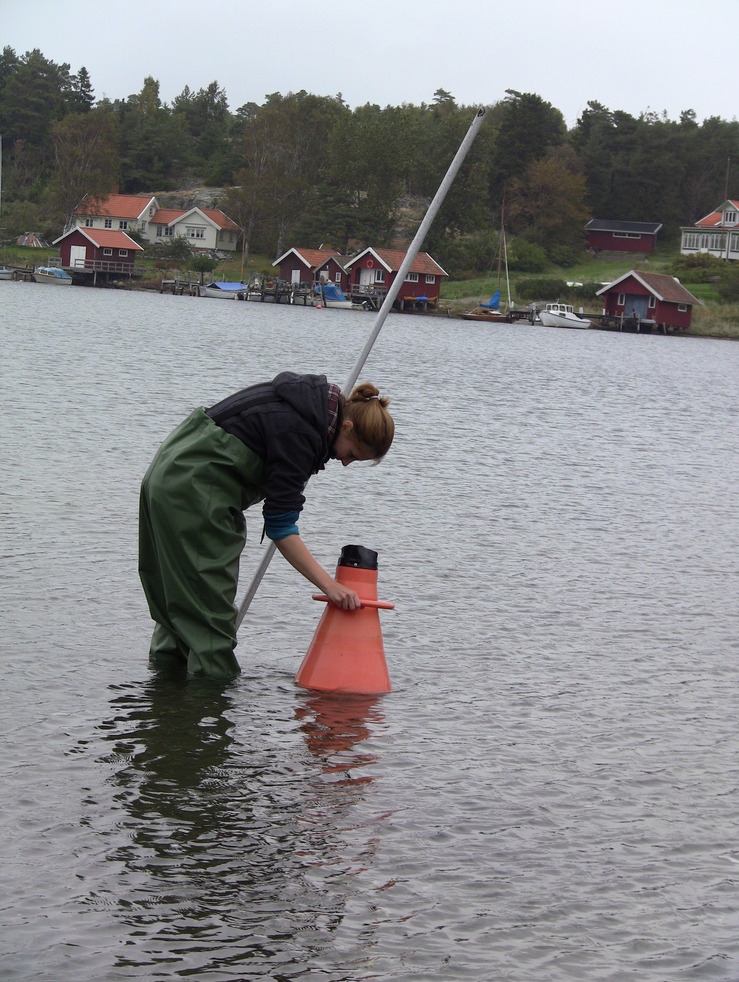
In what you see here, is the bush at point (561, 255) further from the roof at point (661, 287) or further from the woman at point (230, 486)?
the woman at point (230, 486)

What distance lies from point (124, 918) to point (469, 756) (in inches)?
90.6

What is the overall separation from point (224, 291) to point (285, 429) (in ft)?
306

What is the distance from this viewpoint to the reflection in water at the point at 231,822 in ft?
13.4

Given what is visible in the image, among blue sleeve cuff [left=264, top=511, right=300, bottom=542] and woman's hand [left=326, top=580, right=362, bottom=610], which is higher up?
blue sleeve cuff [left=264, top=511, right=300, bottom=542]

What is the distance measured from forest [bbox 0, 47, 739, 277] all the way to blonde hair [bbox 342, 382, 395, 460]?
10324 centimetres

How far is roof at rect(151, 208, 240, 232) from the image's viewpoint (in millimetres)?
117562

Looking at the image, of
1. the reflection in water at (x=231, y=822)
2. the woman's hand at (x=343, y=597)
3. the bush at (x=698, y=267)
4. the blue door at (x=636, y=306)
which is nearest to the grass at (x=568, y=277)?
the bush at (x=698, y=267)

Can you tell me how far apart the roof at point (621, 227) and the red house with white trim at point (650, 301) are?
27.3 meters

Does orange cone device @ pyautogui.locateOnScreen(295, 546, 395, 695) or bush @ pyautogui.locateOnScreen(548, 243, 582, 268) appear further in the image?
bush @ pyautogui.locateOnScreen(548, 243, 582, 268)

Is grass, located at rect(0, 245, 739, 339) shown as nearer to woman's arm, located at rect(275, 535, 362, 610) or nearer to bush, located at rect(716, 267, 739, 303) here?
bush, located at rect(716, 267, 739, 303)

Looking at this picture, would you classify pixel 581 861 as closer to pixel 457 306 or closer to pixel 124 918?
pixel 124 918

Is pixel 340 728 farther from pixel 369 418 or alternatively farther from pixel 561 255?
pixel 561 255

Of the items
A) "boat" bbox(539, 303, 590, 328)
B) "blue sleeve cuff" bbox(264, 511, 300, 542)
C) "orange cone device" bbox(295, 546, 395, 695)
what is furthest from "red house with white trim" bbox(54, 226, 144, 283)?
"blue sleeve cuff" bbox(264, 511, 300, 542)

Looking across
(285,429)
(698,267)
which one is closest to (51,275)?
(698,267)
